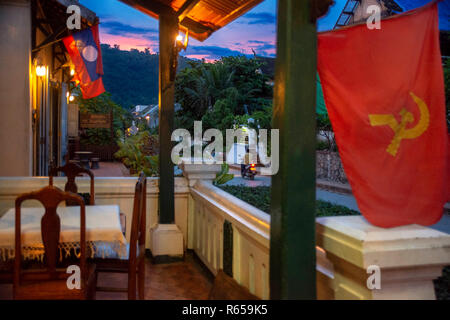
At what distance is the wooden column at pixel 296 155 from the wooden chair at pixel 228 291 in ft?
1.31

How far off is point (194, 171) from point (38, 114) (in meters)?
5.16

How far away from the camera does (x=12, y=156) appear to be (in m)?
7.76

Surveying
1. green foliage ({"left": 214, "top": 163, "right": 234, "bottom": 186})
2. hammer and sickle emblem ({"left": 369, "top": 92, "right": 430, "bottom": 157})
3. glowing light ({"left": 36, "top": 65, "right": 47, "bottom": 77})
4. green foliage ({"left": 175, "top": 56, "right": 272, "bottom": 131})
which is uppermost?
green foliage ({"left": 175, "top": 56, "right": 272, "bottom": 131})

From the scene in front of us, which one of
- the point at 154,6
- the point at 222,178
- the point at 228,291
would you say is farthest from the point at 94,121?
the point at 228,291

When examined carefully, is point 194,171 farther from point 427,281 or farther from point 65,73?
point 65,73

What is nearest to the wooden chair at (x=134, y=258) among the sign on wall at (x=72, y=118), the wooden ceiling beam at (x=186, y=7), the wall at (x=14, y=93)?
the wooden ceiling beam at (x=186, y=7)

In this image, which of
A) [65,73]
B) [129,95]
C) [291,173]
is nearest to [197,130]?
[65,73]

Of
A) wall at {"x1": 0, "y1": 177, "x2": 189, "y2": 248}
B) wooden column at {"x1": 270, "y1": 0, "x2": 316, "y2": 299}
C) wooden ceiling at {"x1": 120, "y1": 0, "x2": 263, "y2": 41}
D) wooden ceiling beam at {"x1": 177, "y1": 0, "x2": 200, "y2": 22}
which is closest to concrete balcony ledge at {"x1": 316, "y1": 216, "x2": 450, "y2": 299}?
wooden column at {"x1": 270, "y1": 0, "x2": 316, "y2": 299}

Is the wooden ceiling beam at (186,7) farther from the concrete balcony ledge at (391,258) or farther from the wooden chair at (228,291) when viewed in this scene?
the concrete balcony ledge at (391,258)

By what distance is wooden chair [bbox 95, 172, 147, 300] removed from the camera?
3.22m

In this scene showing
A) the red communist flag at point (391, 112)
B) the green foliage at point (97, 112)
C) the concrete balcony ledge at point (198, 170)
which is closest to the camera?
the red communist flag at point (391, 112)

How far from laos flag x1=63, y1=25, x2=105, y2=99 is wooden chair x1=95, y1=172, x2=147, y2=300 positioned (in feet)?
20.6

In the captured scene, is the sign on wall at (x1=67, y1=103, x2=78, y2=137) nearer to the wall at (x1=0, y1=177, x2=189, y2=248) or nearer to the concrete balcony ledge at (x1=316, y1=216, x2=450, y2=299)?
the wall at (x1=0, y1=177, x2=189, y2=248)

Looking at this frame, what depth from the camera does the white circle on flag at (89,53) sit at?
891 cm
